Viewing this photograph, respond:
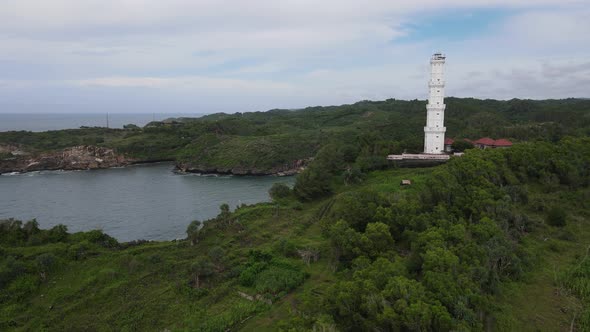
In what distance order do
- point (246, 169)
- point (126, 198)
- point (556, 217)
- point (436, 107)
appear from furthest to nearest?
point (246, 169) < point (126, 198) < point (436, 107) < point (556, 217)

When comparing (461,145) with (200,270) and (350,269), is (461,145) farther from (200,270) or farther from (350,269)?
(200,270)

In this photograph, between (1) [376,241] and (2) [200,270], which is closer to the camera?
(1) [376,241]

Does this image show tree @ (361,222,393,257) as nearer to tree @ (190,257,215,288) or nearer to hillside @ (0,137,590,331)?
hillside @ (0,137,590,331)

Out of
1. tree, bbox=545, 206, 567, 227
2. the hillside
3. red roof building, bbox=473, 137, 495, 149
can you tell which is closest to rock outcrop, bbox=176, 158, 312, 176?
red roof building, bbox=473, 137, 495, 149

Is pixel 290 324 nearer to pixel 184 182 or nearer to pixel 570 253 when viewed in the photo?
pixel 570 253

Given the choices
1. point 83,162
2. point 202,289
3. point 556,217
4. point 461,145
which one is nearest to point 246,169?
point 83,162

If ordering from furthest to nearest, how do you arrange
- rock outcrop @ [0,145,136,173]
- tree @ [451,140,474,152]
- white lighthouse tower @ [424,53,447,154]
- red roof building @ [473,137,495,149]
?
rock outcrop @ [0,145,136,173]
red roof building @ [473,137,495,149]
tree @ [451,140,474,152]
white lighthouse tower @ [424,53,447,154]

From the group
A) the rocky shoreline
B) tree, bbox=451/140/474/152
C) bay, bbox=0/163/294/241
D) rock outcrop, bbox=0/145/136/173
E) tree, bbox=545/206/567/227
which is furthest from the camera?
rock outcrop, bbox=0/145/136/173

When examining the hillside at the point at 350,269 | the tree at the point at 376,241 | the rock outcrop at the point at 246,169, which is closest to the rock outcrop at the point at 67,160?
the rock outcrop at the point at 246,169
